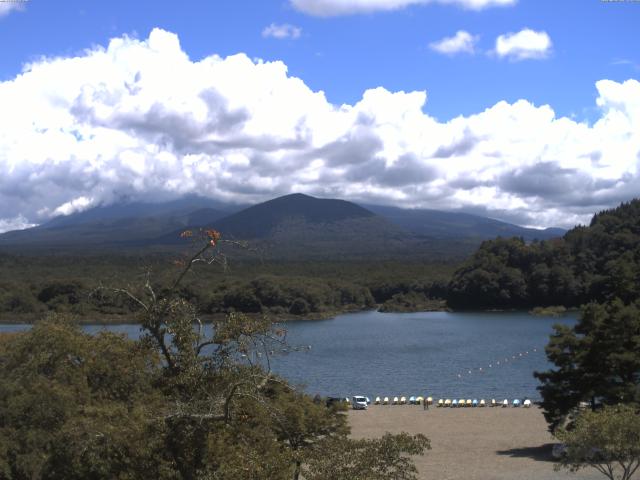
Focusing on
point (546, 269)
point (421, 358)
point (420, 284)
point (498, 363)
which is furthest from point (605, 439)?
point (420, 284)

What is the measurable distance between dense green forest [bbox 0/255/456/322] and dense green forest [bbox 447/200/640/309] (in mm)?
6371

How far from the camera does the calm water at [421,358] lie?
4038 centimetres

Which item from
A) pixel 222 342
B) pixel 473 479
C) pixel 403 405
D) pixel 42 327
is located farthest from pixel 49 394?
pixel 403 405

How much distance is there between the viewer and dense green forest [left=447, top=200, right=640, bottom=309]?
91562mm

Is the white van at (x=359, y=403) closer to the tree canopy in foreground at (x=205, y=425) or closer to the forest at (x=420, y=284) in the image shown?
the tree canopy in foreground at (x=205, y=425)

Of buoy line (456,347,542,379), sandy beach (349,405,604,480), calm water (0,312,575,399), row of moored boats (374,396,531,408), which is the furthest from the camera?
buoy line (456,347,542,379)

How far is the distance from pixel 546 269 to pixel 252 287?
1415 inches

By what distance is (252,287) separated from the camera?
87.5 metres

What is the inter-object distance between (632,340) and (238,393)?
16494 mm

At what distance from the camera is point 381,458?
923 cm

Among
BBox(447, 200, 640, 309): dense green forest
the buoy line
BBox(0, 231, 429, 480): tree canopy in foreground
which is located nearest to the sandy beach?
the buoy line

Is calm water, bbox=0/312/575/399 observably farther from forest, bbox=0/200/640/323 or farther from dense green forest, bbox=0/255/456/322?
forest, bbox=0/200/640/323

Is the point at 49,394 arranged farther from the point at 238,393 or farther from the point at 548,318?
the point at 548,318

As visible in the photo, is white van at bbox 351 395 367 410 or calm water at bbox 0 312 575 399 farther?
calm water at bbox 0 312 575 399
